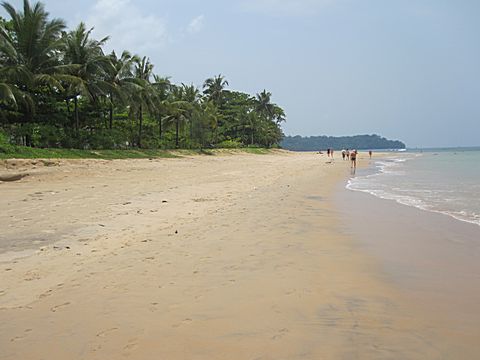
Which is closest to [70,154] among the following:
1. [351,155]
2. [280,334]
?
[351,155]

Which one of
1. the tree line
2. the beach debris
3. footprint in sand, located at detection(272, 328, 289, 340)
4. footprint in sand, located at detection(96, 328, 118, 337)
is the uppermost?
the tree line

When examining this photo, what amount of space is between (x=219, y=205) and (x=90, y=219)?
343 centimetres

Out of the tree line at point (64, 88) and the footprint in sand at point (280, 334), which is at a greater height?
the tree line at point (64, 88)

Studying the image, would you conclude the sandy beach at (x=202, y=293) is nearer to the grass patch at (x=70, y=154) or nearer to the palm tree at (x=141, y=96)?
Answer: the grass patch at (x=70, y=154)

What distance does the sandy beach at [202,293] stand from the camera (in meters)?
3.15

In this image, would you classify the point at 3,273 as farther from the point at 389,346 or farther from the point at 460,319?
the point at 460,319

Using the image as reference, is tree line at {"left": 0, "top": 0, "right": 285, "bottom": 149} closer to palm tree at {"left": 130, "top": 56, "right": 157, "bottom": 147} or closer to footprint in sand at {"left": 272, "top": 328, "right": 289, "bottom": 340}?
palm tree at {"left": 130, "top": 56, "right": 157, "bottom": 147}

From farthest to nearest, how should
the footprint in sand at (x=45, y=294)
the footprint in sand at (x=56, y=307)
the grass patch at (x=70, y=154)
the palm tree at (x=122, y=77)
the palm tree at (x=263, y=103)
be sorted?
the palm tree at (x=263, y=103) < the palm tree at (x=122, y=77) < the grass patch at (x=70, y=154) < the footprint in sand at (x=45, y=294) < the footprint in sand at (x=56, y=307)

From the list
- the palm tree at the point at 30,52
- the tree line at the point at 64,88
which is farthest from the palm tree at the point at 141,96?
the palm tree at the point at 30,52

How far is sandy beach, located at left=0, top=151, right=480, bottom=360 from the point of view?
10.3 feet

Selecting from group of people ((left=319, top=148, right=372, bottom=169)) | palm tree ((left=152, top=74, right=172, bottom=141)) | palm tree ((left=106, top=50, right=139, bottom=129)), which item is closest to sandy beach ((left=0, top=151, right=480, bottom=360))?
group of people ((left=319, top=148, right=372, bottom=169))

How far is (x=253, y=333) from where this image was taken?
3365mm

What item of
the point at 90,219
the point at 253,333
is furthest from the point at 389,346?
the point at 90,219

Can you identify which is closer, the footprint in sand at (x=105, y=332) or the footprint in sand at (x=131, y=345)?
the footprint in sand at (x=131, y=345)
